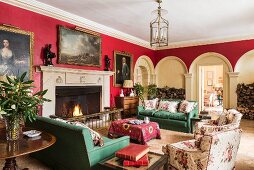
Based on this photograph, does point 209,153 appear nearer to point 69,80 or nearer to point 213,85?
point 69,80

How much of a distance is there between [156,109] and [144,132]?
228 cm

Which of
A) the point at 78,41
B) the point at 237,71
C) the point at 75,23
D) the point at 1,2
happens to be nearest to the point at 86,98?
the point at 78,41

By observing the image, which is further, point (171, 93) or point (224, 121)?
point (171, 93)

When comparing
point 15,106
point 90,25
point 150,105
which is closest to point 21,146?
point 15,106

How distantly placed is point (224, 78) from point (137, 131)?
540cm

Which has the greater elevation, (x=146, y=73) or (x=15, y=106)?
(x=146, y=73)

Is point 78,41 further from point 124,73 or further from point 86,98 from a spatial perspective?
point 124,73

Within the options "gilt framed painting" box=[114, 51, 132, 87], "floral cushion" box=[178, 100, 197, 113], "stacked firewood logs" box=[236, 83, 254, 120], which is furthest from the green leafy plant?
"stacked firewood logs" box=[236, 83, 254, 120]

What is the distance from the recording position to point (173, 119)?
18.2 ft

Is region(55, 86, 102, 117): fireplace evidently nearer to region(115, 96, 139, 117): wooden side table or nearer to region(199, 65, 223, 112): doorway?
region(115, 96, 139, 117): wooden side table

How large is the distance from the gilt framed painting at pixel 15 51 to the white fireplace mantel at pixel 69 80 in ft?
1.27

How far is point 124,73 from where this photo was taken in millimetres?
7633

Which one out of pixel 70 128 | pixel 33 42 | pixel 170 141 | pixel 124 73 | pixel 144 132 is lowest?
pixel 170 141

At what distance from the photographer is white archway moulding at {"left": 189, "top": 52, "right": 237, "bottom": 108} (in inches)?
297
